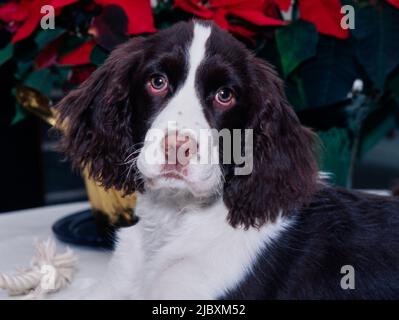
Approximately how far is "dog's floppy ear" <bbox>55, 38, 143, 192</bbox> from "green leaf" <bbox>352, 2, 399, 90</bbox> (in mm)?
492

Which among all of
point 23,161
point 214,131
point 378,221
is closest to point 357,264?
point 378,221

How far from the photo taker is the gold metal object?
1.75 m

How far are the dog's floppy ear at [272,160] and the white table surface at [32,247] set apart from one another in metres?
0.40

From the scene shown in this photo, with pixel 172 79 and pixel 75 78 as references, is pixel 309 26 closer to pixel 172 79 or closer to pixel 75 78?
pixel 172 79

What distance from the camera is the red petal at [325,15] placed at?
1563mm

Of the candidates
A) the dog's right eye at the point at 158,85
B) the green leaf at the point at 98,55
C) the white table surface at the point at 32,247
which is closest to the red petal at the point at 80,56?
the green leaf at the point at 98,55

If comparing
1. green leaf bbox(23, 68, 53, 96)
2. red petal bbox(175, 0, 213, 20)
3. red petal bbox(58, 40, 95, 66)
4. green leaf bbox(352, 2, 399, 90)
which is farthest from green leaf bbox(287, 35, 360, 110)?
green leaf bbox(23, 68, 53, 96)

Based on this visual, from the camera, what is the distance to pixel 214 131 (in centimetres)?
139

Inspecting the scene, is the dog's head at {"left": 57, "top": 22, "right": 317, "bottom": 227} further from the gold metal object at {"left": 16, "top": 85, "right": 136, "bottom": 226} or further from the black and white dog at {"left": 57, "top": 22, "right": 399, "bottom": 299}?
the gold metal object at {"left": 16, "top": 85, "right": 136, "bottom": 226}

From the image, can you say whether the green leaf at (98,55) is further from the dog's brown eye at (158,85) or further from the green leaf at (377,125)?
the green leaf at (377,125)

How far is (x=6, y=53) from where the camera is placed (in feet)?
5.68

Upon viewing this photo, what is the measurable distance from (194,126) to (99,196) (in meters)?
0.52

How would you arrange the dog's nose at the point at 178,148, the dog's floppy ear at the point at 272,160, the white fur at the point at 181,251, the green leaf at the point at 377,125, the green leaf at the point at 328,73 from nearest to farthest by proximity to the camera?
1. the dog's nose at the point at 178,148
2. the white fur at the point at 181,251
3. the dog's floppy ear at the point at 272,160
4. the green leaf at the point at 328,73
5. the green leaf at the point at 377,125

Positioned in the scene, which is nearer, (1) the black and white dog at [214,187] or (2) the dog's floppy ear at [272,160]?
(1) the black and white dog at [214,187]
